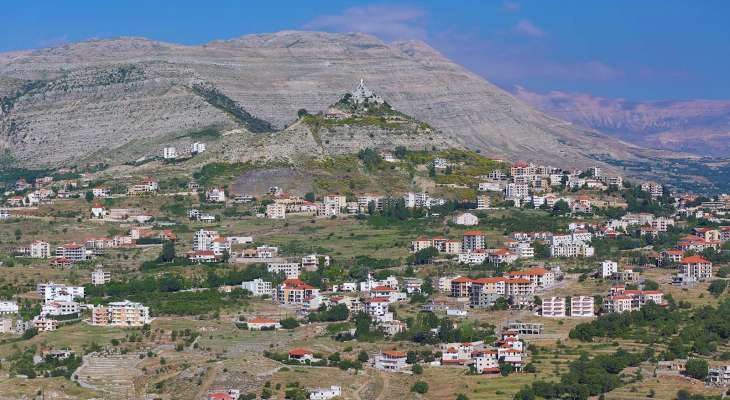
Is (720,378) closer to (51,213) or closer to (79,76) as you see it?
(51,213)

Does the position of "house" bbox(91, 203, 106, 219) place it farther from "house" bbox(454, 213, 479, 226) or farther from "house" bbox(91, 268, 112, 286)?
"house" bbox(454, 213, 479, 226)

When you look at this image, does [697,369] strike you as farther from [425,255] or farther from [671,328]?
[425,255]

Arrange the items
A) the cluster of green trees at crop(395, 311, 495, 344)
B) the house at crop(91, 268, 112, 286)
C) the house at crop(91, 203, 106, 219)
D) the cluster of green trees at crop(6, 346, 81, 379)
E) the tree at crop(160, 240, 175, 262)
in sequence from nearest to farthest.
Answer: the cluster of green trees at crop(6, 346, 81, 379) → the cluster of green trees at crop(395, 311, 495, 344) → the house at crop(91, 268, 112, 286) → the tree at crop(160, 240, 175, 262) → the house at crop(91, 203, 106, 219)

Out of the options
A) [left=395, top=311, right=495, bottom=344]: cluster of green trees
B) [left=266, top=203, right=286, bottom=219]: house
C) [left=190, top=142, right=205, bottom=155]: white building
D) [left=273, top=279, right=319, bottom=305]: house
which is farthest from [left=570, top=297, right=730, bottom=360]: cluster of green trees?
[left=190, top=142, right=205, bottom=155]: white building

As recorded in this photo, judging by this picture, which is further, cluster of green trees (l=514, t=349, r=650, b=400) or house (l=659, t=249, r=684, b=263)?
house (l=659, t=249, r=684, b=263)

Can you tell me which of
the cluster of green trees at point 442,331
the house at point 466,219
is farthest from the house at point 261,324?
the house at point 466,219

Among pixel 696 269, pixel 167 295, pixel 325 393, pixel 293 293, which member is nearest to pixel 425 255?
pixel 293 293

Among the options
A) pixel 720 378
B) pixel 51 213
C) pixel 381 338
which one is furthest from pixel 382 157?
pixel 720 378
